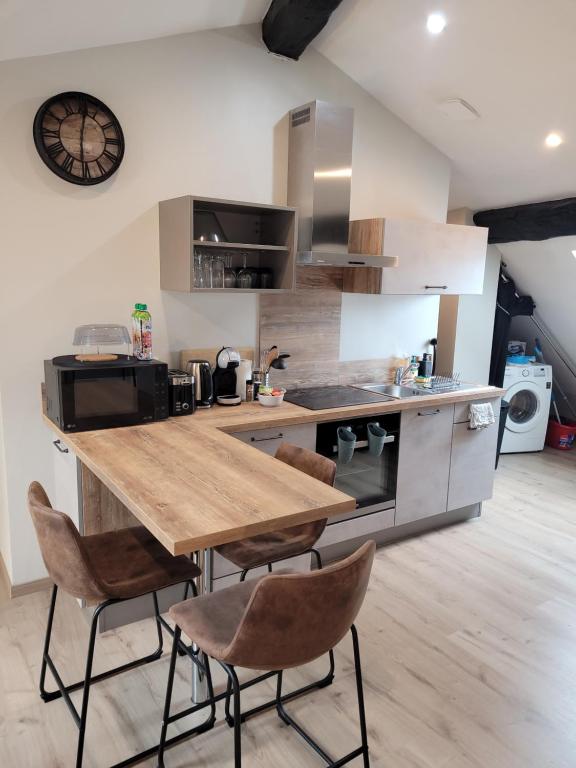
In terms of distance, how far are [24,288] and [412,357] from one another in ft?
8.22

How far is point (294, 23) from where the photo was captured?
280cm

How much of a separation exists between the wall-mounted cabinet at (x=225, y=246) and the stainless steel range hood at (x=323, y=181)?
0.54 ft

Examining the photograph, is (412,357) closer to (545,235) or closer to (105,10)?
(545,235)

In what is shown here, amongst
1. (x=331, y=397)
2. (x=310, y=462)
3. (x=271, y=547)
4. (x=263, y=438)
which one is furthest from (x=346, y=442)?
(x=271, y=547)

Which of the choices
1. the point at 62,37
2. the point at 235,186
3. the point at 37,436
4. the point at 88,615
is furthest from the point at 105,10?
the point at 88,615

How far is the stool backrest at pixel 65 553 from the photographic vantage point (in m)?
1.60

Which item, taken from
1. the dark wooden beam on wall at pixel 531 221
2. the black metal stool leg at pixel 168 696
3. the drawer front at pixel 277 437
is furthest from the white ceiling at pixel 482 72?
the black metal stool leg at pixel 168 696

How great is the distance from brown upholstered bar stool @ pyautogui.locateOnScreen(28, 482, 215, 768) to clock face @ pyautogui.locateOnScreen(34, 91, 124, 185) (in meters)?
1.52

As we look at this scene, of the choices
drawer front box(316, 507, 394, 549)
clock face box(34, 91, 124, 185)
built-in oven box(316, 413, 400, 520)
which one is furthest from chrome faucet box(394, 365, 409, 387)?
clock face box(34, 91, 124, 185)

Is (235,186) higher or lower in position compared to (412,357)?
higher

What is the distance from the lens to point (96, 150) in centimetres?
267

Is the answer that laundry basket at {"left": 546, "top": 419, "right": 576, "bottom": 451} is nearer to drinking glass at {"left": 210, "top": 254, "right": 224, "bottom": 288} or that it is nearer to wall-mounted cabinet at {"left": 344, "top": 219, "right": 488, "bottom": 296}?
wall-mounted cabinet at {"left": 344, "top": 219, "right": 488, "bottom": 296}

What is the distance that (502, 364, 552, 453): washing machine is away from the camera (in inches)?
208

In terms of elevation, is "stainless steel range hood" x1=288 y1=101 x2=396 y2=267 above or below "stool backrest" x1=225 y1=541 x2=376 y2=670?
above
